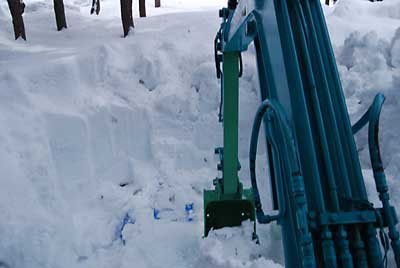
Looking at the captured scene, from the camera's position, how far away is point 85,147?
462 cm

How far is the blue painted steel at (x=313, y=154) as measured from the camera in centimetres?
128

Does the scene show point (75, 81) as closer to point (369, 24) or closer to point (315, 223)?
point (315, 223)

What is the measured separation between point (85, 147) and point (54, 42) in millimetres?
3395

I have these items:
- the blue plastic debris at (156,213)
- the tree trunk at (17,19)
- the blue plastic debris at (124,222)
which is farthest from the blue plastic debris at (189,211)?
the tree trunk at (17,19)

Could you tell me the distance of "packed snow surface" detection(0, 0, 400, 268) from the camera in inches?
135

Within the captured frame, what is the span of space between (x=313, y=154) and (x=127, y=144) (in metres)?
3.82

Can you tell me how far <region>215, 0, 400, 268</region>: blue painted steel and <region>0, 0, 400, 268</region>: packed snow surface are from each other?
1.81 metres

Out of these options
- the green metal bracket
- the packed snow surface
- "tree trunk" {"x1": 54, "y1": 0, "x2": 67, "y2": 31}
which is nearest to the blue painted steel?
the green metal bracket

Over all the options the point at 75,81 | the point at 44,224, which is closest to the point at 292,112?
the point at 44,224

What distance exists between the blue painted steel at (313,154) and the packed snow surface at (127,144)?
71.4 inches

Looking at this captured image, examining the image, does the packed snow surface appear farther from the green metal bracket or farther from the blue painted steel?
the blue painted steel

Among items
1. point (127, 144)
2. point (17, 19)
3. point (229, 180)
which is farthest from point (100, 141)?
point (17, 19)

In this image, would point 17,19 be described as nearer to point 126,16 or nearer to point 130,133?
point 126,16

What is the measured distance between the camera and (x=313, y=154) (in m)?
1.36
